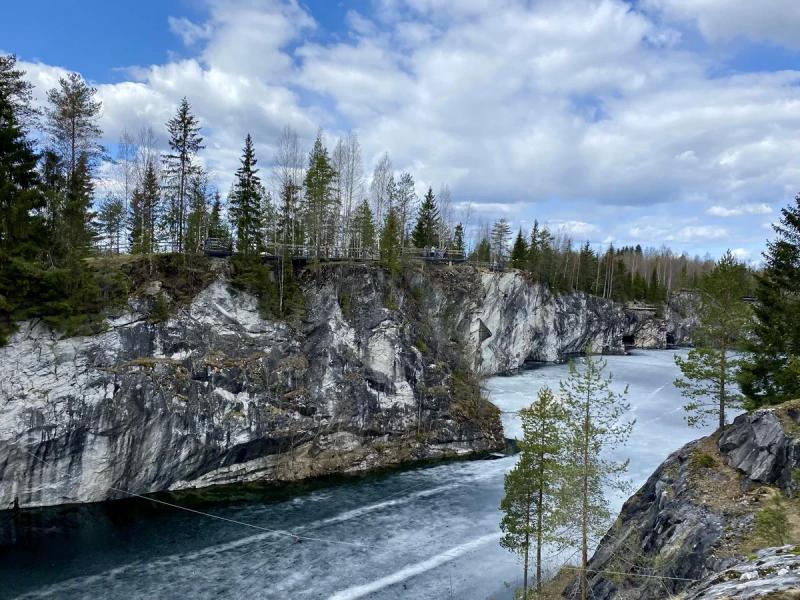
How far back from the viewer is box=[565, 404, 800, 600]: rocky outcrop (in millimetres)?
11734

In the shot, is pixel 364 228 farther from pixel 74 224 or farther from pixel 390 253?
pixel 74 224

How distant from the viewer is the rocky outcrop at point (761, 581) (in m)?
4.79

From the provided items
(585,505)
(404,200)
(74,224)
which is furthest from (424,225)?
(585,505)

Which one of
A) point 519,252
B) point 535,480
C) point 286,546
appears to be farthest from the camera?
point 519,252

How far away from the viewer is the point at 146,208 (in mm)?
41688

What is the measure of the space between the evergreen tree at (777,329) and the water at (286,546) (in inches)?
403

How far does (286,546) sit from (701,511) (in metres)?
16.8

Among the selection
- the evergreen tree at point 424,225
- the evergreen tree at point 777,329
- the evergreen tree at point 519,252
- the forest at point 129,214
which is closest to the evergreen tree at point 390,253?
the forest at point 129,214

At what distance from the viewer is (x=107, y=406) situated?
2506 centimetres

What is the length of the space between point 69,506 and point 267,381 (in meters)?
11.7

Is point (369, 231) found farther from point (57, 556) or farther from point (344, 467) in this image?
point (57, 556)

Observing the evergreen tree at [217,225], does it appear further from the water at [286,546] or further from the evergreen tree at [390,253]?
the water at [286,546]

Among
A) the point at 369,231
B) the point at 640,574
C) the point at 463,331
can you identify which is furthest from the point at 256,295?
the point at 640,574

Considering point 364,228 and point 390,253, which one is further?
point 364,228
